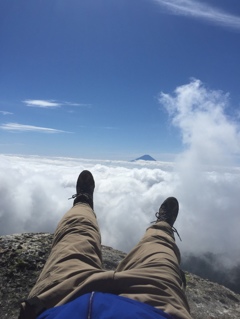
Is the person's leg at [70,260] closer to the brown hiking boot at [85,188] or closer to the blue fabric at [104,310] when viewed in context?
the blue fabric at [104,310]

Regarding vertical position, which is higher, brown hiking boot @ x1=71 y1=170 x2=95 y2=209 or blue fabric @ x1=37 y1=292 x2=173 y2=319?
brown hiking boot @ x1=71 y1=170 x2=95 y2=209

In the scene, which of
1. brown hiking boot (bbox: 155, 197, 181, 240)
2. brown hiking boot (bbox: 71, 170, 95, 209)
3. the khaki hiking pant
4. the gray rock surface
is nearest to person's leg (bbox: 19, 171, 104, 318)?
the khaki hiking pant

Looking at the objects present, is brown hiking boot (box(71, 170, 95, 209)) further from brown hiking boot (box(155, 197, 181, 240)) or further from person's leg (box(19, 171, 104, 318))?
brown hiking boot (box(155, 197, 181, 240))

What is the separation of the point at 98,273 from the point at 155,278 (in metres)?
0.73

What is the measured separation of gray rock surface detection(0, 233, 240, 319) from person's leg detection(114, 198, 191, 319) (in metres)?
2.46

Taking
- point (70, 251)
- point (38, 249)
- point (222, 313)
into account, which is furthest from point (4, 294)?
point (222, 313)

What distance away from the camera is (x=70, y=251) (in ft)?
13.4

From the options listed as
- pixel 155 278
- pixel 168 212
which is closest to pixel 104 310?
pixel 155 278

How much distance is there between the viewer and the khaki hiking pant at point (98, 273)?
3.07 meters

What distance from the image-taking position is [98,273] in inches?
129

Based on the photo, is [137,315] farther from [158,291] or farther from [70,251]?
[70,251]

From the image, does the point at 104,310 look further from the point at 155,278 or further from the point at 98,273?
the point at 155,278

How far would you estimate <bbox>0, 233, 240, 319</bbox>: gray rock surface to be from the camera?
552 centimetres

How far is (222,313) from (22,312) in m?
5.42
